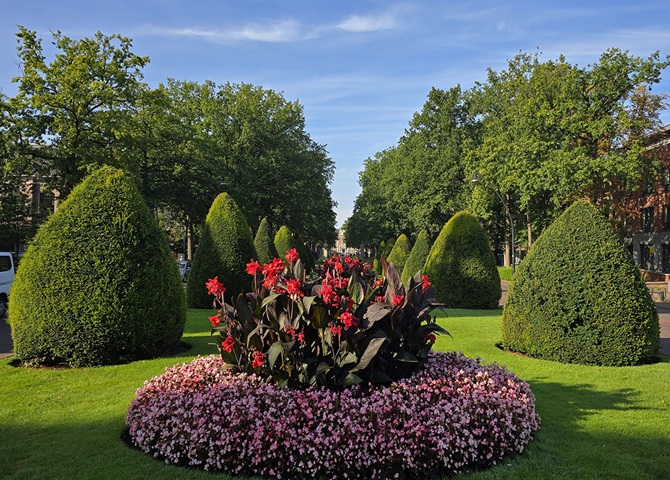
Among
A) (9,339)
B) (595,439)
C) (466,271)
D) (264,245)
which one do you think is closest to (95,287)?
(9,339)

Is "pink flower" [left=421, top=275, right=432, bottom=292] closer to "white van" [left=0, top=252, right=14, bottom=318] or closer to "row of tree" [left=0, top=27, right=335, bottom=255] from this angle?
"white van" [left=0, top=252, right=14, bottom=318]

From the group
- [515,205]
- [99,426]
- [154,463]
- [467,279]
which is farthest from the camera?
[515,205]

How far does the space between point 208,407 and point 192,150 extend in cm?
3459

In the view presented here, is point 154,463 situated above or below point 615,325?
below

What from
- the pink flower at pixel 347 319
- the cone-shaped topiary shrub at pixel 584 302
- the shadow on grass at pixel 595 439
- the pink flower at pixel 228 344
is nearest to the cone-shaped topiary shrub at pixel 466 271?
the cone-shaped topiary shrub at pixel 584 302

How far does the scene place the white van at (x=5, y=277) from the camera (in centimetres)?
1605

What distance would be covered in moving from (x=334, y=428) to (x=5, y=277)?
1632 centimetres

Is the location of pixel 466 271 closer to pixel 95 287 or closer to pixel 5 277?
pixel 95 287

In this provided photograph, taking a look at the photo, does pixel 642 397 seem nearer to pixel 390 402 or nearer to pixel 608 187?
pixel 390 402

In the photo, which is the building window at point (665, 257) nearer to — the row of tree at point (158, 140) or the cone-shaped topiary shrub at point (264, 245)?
the row of tree at point (158, 140)

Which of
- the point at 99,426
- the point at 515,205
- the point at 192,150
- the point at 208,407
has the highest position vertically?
the point at 192,150

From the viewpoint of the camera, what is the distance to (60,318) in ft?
25.5

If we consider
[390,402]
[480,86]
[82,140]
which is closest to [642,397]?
[390,402]

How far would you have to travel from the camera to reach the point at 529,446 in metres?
4.68
